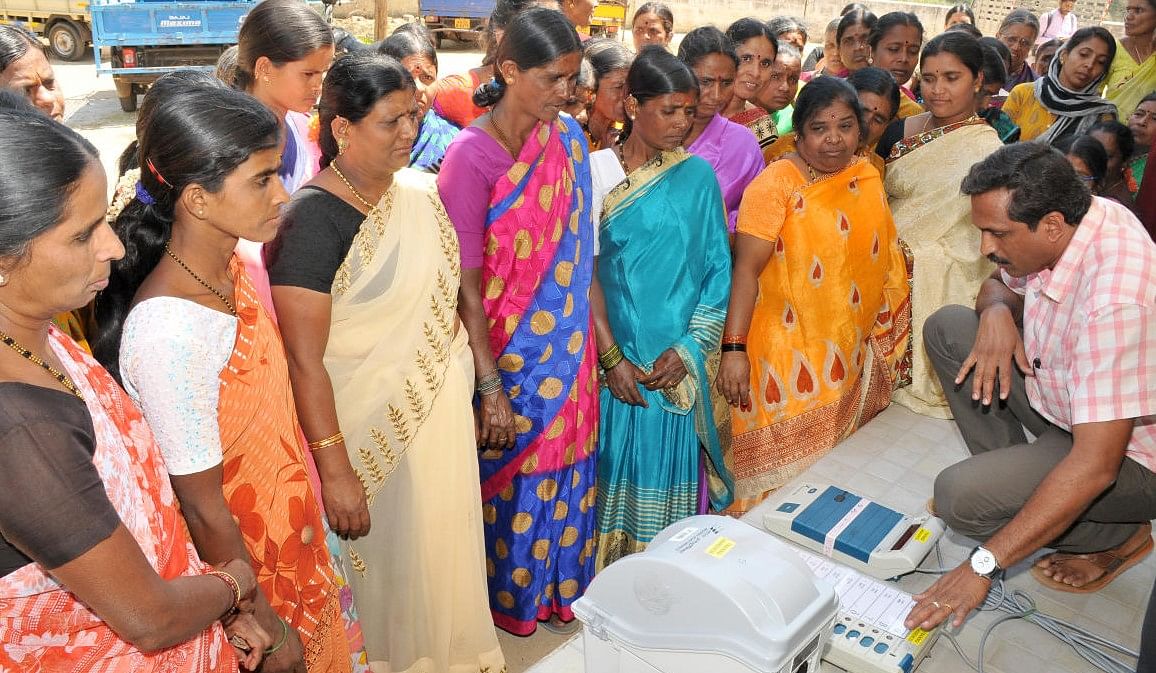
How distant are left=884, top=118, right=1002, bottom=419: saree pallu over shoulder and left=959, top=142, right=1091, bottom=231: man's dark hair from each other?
120cm

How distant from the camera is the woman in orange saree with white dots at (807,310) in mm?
2746

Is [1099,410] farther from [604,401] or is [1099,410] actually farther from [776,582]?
[604,401]

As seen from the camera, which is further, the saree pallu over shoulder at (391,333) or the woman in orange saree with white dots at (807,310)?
the woman in orange saree with white dots at (807,310)

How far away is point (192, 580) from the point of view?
1298mm

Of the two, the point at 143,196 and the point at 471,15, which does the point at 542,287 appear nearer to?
the point at 143,196

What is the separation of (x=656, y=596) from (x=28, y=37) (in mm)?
2370

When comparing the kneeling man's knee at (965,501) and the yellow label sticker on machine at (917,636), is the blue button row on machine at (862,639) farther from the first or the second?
the kneeling man's knee at (965,501)

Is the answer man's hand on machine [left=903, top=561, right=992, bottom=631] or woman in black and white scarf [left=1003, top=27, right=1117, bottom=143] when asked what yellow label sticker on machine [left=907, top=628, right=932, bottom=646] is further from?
woman in black and white scarf [left=1003, top=27, right=1117, bottom=143]

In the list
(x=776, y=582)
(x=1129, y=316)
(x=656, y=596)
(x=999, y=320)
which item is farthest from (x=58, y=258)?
(x=999, y=320)

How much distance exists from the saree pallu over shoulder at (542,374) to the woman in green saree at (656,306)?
0.44ft

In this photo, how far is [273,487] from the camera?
1.69 m

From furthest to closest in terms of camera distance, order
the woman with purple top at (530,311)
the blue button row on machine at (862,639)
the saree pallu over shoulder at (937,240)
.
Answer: the saree pallu over shoulder at (937,240), the woman with purple top at (530,311), the blue button row on machine at (862,639)

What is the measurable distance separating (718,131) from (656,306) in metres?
0.74

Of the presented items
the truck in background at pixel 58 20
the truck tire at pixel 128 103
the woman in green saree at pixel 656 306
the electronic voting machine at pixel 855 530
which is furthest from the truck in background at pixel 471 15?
the electronic voting machine at pixel 855 530
